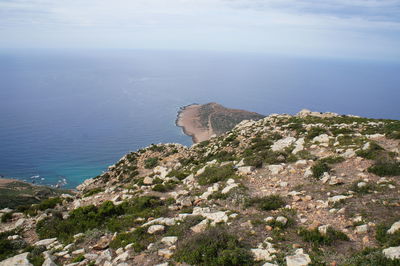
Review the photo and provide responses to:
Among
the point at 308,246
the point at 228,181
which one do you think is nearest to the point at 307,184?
the point at 228,181

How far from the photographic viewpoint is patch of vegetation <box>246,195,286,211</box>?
9.90 metres

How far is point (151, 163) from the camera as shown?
83.0ft

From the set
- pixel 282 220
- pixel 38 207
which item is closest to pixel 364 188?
pixel 282 220

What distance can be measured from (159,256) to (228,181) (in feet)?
20.9

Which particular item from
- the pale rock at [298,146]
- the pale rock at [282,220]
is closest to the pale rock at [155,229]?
the pale rock at [282,220]

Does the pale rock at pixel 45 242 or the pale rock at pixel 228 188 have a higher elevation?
the pale rock at pixel 228 188

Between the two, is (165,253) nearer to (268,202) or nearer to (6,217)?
(268,202)

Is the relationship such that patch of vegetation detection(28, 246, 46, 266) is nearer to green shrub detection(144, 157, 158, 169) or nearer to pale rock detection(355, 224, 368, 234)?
pale rock detection(355, 224, 368, 234)

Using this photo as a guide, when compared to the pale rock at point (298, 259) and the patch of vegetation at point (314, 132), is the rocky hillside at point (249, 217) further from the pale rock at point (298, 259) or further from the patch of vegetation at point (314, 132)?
the patch of vegetation at point (314, 132)

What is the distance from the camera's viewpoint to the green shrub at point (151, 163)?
82.2 ft

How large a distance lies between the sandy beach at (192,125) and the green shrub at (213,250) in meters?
110

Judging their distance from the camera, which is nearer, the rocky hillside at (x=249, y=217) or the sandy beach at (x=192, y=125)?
the rocky hillside at (x=249, y=217)

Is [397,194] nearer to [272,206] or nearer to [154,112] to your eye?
[272,206]

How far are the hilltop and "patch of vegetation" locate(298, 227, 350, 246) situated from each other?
4328 inches
